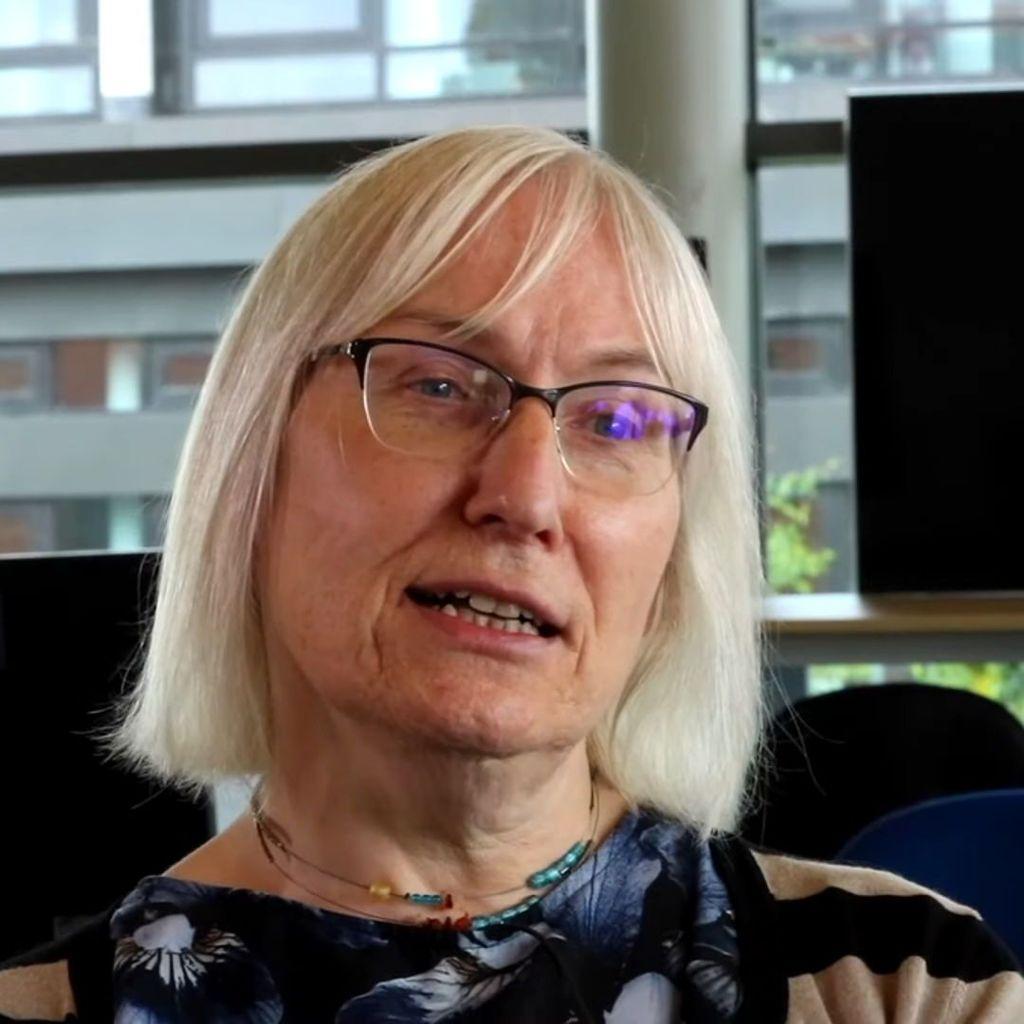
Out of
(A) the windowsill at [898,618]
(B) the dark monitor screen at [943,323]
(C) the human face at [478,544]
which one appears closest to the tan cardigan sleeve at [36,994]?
(C) the human face at [478,544]

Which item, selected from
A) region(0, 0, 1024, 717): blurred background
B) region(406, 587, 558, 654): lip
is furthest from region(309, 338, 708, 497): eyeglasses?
region(0, 0, 1024, 717): blurred background

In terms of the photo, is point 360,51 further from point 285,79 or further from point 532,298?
point 532,298

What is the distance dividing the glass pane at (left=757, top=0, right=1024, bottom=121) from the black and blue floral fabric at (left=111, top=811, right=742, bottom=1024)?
130 inches

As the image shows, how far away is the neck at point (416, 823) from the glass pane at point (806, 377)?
10.00 ft

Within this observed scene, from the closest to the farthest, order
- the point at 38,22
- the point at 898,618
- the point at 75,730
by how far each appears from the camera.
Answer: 1. the point at 75,730
2. the point at 898,618
3. the point at 38,22

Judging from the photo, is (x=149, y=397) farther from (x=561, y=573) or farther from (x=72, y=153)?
(x=561, y=573)

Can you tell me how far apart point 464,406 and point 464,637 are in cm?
17

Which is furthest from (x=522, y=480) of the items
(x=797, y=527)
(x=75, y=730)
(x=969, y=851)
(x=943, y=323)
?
(x=797, y=527)

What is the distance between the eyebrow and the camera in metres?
1.20

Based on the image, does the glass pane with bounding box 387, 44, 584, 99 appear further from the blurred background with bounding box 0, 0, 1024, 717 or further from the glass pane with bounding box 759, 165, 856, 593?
the glass pane with bounding box 759, 165, 856, 593

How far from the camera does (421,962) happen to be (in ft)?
3.98

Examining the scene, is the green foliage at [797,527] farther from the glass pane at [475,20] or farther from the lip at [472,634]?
the lip at [472,634]

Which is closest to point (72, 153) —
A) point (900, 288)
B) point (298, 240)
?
point (900, 288)

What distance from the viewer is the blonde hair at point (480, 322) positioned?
1243 millimetres
